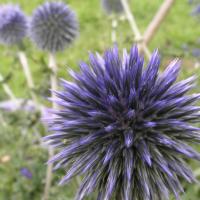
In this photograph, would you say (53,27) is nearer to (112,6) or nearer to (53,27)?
(53,27)

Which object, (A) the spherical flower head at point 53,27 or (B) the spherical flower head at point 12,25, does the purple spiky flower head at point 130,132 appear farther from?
(B) the spherical flower head at point 12,25

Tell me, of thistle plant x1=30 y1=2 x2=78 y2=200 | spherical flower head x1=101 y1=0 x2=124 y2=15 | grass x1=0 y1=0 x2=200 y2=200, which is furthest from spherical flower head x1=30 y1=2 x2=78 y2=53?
spherical flower head x1=101 y1=0 x2=124 y2=15

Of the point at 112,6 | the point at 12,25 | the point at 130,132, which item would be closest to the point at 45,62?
the point at 12,25

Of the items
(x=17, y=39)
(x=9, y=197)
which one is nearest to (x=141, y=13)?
(x=17, y=39)

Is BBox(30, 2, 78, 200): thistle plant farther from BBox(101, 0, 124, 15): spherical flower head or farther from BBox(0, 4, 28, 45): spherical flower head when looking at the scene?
BBox(101, 0, 124, 15): spherical flower head

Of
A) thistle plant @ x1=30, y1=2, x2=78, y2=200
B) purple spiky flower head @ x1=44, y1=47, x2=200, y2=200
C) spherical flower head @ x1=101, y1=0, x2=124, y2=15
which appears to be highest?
spherical flower head @ x1=101, y1=0, x2=124, y2=15

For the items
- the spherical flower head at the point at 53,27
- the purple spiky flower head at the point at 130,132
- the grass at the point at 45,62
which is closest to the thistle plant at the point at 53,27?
the spherical flower head at the point at 53,27

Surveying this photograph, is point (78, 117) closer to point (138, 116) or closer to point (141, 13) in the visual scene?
point (138, 116)

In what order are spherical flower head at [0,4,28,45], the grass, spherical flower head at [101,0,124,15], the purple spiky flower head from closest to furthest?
the purple spiky flower head → the grass → spherical flower head at [0,4,28,45] → spherical flower head at [101,0,124,15]
